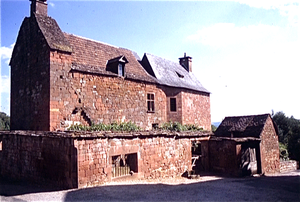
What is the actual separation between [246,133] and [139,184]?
12242 mm

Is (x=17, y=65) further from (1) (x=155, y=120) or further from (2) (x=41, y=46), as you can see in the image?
(1) (x=155, y=120)

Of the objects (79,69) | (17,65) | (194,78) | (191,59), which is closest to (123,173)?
(79,69)

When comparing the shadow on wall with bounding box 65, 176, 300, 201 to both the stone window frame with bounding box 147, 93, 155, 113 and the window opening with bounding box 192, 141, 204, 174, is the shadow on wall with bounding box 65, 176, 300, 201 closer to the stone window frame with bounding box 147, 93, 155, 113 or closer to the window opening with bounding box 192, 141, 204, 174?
the window opening with bounding box 192, 141, 204, 174

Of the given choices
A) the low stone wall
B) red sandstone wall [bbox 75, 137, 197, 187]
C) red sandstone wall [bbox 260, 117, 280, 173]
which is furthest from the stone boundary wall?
Answer: the low stone wall

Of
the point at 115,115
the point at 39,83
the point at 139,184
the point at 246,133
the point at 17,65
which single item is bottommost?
the point at 139,184

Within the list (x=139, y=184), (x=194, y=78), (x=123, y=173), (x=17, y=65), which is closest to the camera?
(x=139, y=184)

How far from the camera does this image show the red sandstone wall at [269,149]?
61.3 feet

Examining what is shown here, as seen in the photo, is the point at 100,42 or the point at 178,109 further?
the point at 178,109

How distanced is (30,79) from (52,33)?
10.7 feet

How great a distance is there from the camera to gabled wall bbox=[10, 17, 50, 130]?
1495cm

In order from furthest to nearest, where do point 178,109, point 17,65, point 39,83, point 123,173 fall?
point 178,109
point 17,65
point 39,83
point 123,173

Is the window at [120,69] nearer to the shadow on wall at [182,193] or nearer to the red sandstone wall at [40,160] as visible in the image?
the red sandstone wall at [40,160]

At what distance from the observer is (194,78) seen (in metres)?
27.9

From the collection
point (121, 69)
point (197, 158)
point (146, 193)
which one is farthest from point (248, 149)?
point (121, 69)
